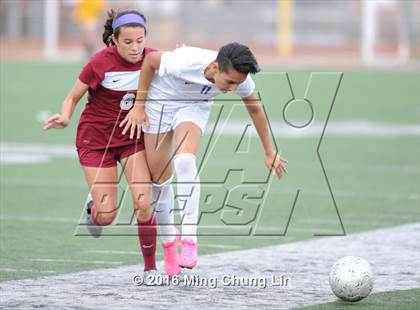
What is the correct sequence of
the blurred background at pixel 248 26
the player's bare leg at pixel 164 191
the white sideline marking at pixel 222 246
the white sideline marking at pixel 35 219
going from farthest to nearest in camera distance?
the blurred background at pixel 248 26 < the white sideline marking at pixel 35 219 < the white sideline marking at pixel 222 246 < the player's bare leg at pixel 164 191

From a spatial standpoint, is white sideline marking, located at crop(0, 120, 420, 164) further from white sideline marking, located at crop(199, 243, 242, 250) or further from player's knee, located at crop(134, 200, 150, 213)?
player's knee, located at crop(134, 200, 150, 213)

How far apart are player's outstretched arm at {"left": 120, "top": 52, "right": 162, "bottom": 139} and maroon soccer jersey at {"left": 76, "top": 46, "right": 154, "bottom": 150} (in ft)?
0.49

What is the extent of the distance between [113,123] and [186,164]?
2.15 ft

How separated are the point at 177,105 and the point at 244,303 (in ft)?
4.69

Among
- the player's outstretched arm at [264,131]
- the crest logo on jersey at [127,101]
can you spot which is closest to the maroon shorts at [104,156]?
the crest logo on jersey at [127,101]

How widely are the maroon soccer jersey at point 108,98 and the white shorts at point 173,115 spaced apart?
17 centimetres

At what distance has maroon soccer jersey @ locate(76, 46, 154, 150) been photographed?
7.27 metres

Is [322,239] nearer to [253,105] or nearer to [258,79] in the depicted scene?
[253,105]

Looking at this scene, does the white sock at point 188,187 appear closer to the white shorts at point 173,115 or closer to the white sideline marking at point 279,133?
the white shorts at point 173,115

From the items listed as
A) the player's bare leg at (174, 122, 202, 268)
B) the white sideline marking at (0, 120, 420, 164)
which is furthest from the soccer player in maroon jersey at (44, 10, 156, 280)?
the white sideline marking at (0, 120, 420, 164)

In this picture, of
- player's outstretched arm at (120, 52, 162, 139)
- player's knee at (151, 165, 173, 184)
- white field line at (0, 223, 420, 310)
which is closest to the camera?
white field line at (0, 223, 420, 310)

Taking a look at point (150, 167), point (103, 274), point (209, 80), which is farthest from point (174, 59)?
point (103, 274)

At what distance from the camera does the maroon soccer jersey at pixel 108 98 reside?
727 centimetres

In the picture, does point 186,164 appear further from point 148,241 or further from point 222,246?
point 222,246
